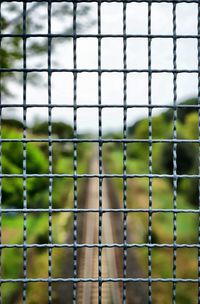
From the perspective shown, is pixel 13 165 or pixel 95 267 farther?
pixel 95 267

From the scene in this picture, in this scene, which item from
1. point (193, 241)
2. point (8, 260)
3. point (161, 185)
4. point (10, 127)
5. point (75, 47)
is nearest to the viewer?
point (75, 47)

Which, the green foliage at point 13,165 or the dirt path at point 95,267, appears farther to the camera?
the dirt path at point 95,267

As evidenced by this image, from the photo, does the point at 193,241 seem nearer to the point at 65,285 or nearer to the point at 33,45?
the point at 65,285

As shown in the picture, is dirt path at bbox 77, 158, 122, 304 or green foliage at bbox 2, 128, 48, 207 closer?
green foliage at bbox 2, 128, 48, 207

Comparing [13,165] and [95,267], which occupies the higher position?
[13,165]

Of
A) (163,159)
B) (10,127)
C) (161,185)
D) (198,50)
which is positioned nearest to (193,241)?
(163,159)

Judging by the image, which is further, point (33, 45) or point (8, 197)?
point (33, 45)

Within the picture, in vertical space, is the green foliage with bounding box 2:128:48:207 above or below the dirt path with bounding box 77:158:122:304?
above

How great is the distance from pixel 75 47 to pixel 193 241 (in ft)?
38.2

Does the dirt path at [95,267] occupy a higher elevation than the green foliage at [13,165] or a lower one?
lower

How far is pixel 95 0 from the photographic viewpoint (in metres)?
2.13

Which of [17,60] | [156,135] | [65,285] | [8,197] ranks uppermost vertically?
[156,135]

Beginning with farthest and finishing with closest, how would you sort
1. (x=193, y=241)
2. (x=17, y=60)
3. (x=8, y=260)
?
(x=193, y=241), (x=8, y=260), (x=17, y=60)

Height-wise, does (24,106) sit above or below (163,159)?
below
